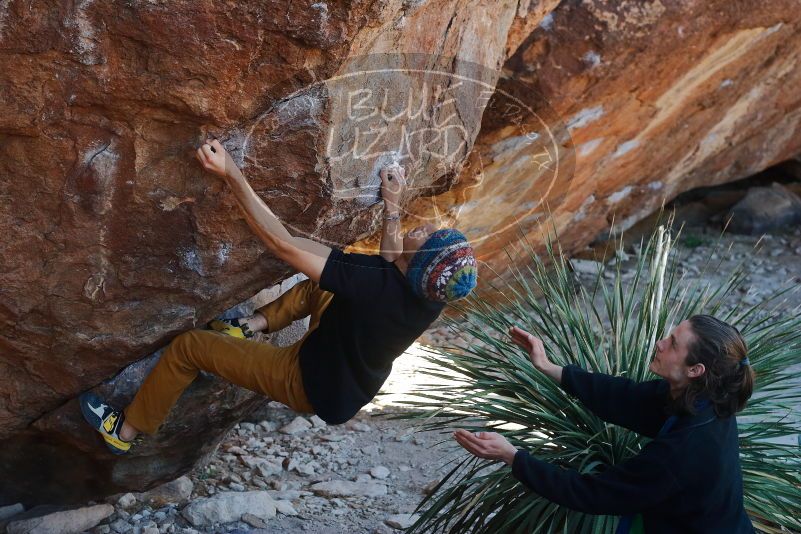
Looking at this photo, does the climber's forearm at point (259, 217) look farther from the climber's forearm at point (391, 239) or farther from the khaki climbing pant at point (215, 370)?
the khaki climbing pant at point (215, 370)

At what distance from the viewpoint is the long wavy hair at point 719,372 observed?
279 centimetres

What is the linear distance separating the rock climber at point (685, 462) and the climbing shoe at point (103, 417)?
172 cm

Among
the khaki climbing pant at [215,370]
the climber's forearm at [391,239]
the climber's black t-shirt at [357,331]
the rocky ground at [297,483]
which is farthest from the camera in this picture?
the rocky ground at [297,483]

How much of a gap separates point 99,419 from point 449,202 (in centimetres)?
230

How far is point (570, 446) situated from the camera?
12.3ft

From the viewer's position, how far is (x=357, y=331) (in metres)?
3.54

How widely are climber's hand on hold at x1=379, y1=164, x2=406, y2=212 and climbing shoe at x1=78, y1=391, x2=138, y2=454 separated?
55.4 inches

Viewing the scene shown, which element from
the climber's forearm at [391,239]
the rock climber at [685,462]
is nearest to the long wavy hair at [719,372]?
the rock climber at [685,462]

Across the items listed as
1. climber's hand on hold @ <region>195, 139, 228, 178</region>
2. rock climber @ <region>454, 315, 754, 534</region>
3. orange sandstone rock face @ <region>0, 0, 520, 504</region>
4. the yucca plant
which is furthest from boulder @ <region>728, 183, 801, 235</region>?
climber's hand on hold @ <region>195, 139, 228, 178</region>

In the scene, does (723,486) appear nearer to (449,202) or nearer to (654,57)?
(449,202)

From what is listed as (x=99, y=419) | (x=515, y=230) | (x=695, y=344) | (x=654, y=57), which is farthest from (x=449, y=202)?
(x=695, y=344)

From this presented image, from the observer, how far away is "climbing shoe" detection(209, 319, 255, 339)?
4.03 m

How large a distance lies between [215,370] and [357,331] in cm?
64

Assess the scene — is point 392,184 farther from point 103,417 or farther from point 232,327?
point 103,417
